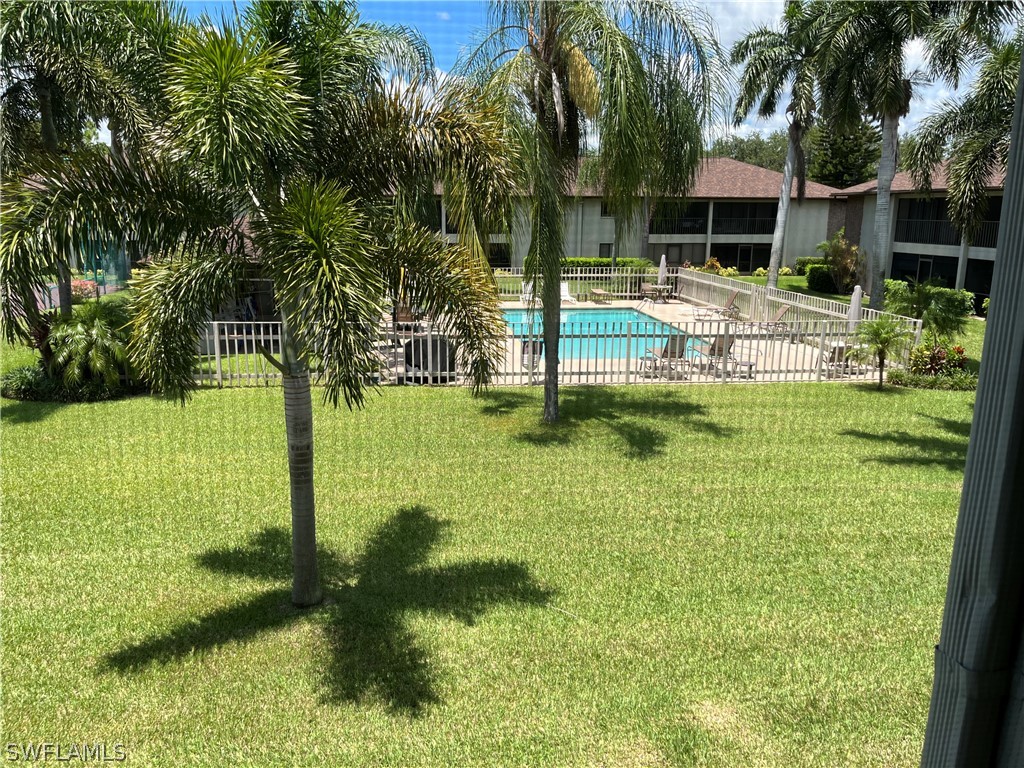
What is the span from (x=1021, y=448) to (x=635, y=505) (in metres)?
7.46

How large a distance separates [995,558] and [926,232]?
3527cm

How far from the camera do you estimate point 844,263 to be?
32.2 m

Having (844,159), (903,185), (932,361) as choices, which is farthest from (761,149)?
(932,361)

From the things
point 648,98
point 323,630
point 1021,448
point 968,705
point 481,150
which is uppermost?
point 648,98

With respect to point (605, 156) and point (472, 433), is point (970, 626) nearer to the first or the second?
point (605, 156)

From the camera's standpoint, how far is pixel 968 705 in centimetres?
98

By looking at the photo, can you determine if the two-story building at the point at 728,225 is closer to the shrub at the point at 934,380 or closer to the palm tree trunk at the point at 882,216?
the palm tree trunk at the point at 882,216

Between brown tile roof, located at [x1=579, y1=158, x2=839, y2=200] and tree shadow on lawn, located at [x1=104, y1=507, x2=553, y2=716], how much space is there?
115 ft

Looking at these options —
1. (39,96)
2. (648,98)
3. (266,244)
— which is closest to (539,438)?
(648,98)

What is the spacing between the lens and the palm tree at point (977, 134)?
14148 millimetres

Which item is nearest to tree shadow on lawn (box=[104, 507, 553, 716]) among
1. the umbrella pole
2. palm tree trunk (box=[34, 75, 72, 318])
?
the umbrella pole

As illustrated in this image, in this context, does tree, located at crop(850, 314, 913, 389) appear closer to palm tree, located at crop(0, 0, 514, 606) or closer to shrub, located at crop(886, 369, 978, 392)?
shrub, located at crop(886, 369, 978, 392)

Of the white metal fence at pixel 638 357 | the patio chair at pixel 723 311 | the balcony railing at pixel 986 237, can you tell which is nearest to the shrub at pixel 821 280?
the balcony railing at pixel 986 237

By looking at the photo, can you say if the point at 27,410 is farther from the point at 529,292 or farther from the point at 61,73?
the point at 529,292
